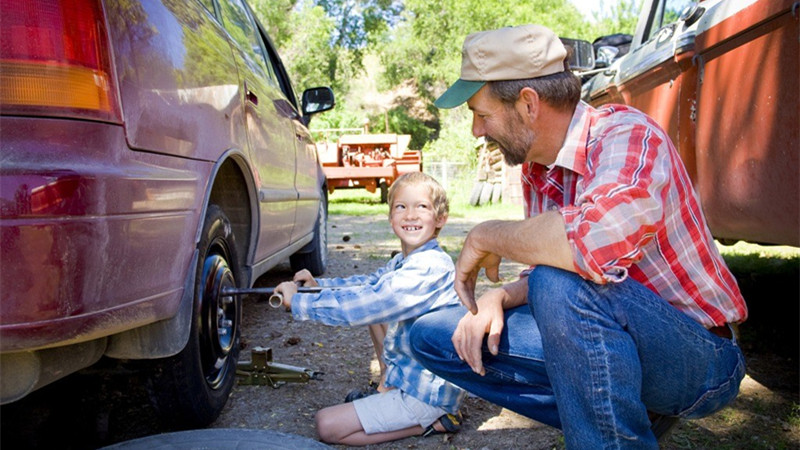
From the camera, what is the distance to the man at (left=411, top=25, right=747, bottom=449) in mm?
1479

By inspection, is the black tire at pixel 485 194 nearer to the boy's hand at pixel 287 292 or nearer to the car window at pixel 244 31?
the car window at pixel 244 31

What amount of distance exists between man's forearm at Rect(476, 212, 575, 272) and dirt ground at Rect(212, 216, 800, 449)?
0.88 metres

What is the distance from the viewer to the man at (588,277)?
1479mm

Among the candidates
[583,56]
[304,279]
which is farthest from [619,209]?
[583,56]

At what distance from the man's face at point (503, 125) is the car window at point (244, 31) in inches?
56.4

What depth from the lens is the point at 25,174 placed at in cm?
122

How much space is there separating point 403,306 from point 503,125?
0.69 metres

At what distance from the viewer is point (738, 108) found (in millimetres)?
2471

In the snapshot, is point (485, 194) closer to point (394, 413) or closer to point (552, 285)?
point (394, 413)

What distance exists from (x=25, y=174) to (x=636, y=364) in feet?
4.40

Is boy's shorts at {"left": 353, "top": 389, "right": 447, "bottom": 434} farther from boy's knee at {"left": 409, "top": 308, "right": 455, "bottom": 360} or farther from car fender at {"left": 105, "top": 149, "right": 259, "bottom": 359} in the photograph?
car fender at {"left": 105, "top": 149, "right": 259, "bottom": 359}

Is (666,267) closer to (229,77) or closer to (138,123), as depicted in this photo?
(138,123)

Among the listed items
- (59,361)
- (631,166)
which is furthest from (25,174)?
(631,166)

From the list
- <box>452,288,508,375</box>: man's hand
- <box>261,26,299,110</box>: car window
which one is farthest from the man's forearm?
<box>261,26,299,110</box>: car window
